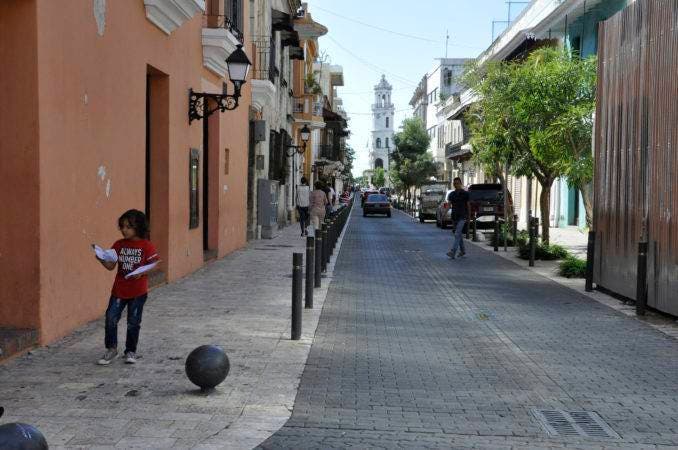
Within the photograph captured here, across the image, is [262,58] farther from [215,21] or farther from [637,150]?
[637,150]

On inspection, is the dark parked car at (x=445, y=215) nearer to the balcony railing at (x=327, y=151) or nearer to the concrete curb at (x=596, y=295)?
the concrete curb at (x=596, y=295)

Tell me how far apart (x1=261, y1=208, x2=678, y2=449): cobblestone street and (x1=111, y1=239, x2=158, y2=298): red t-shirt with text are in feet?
5.19

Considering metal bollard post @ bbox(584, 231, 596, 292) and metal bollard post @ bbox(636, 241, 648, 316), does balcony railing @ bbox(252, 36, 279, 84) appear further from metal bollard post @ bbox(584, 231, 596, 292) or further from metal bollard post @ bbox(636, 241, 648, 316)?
metal bollard post @ bbox(636, 241, 648, 316)

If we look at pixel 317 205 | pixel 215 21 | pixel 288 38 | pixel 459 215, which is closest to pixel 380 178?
pixel 288 38

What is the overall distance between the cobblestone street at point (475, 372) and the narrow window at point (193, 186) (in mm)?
2962

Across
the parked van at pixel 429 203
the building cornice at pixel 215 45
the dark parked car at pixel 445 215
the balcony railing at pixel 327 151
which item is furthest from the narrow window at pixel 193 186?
the balcony railing at pixel 327 151

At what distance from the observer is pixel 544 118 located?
60.8 ft

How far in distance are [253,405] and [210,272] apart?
8.70 m

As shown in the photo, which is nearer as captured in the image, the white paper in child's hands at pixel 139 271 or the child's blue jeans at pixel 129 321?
the white paper in child's hands at pixel 139 271

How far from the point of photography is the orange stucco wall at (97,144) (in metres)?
7.41

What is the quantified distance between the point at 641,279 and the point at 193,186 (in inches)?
293

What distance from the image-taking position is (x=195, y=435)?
4914 mm

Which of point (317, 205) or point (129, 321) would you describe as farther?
point (317, 205)

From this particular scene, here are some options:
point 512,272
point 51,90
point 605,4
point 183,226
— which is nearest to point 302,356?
point 51,90
